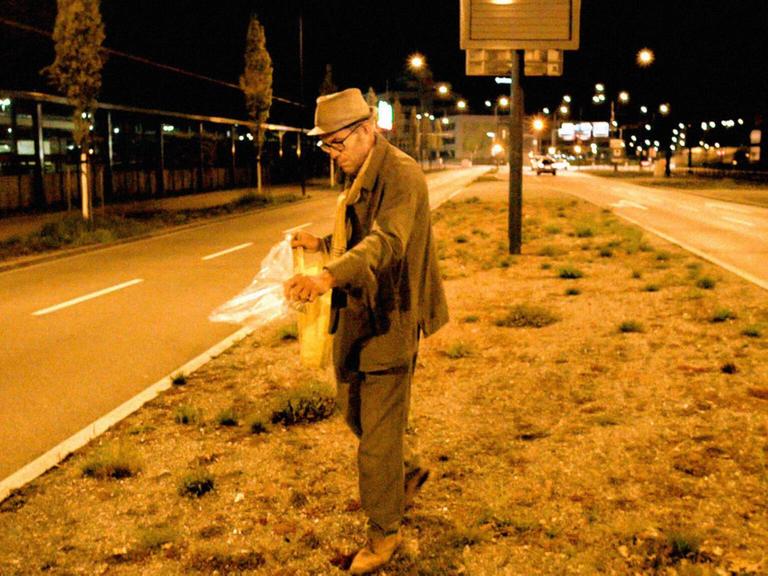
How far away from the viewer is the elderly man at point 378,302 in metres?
3.41

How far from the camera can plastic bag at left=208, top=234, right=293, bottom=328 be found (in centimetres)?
419

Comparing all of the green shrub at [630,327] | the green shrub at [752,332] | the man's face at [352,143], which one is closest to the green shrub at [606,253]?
the green shrub at [630,327]

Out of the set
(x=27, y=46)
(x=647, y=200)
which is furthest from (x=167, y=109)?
(x=647, y=200)

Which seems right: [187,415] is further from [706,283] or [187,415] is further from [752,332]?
[706,283]

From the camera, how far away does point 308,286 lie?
303 cm

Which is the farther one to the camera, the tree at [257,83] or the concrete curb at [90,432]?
the tree at [257,83]

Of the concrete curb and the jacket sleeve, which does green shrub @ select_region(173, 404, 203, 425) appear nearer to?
the concrete curb

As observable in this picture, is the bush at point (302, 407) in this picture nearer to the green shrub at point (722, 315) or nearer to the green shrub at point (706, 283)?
the green shrub at point (722, 315)

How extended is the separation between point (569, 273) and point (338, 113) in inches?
351

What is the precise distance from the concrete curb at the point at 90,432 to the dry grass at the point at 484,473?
12cm

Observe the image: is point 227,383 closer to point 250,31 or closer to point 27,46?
point 27,46

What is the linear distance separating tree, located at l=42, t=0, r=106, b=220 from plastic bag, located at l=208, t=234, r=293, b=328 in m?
16.5

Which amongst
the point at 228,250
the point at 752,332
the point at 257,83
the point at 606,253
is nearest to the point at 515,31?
the point at 606,253

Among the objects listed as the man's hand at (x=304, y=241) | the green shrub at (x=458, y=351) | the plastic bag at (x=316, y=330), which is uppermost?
the man's hand at (x=304, y=241)
